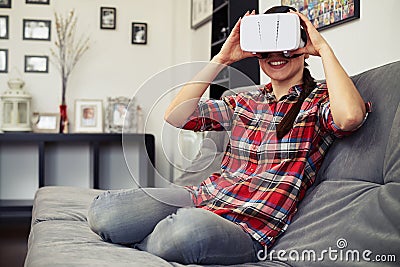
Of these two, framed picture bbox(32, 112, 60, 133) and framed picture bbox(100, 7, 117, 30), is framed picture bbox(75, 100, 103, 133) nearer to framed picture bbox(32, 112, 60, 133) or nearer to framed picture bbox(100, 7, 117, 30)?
framed picture bbox(32, 112, 60, 133)

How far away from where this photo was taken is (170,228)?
1.51m

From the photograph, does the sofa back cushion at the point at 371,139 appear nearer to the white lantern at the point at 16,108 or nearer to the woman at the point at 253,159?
the woman at the point at 253,159

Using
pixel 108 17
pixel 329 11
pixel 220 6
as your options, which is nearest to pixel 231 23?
pixel 220 6

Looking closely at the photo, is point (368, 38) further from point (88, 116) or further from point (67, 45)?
point (67, 45)

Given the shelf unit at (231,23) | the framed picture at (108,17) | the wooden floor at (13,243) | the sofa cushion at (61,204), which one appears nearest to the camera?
the sofa cushion at (61,204)

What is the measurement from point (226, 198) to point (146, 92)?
38 centimetres

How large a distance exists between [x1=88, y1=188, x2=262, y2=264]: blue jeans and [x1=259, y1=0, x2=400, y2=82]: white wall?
99cm

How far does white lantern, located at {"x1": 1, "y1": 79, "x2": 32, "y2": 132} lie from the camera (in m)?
4.71

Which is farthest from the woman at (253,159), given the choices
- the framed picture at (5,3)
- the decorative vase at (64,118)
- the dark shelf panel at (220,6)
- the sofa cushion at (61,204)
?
the framed picture at (5,3)

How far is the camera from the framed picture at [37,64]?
4949 millimetres

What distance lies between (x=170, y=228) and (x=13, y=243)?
246 centimetres

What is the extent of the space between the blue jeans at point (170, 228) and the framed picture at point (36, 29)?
3.45 metres

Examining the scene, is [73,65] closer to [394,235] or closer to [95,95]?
[95,95]

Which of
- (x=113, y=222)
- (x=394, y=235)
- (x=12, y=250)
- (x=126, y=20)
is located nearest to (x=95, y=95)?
(x=126, y=20)
